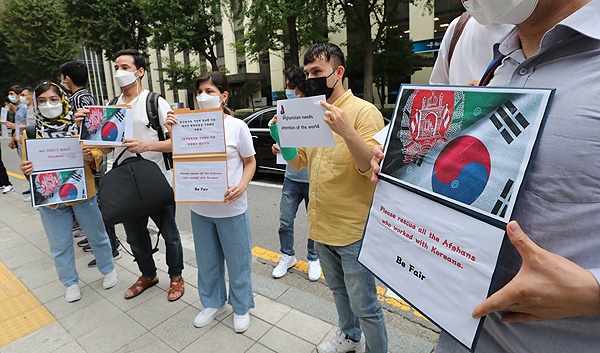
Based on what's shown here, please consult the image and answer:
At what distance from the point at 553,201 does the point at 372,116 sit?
1.12m

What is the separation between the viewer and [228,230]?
98.3 inches

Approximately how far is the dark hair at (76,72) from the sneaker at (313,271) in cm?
324

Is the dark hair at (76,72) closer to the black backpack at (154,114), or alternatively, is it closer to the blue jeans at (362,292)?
the black backpack at (154,114)

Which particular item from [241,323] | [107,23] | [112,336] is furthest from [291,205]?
[107,23]

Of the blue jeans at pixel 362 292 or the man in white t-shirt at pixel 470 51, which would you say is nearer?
the man in white t-shirt at pixel 470 51

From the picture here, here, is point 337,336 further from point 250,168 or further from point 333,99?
point 333,99

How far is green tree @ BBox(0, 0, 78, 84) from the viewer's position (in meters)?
21.2

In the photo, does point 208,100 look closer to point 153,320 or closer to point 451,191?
point 153,320

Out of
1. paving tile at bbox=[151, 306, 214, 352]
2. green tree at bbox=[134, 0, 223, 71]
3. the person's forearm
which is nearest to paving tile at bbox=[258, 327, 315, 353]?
paving tile at bbox=[151, 306, 214, 352]

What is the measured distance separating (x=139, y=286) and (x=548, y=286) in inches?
130

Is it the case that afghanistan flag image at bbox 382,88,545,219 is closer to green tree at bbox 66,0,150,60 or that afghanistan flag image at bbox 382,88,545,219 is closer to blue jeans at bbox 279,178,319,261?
blue jeans at bbox 279,178,319,261

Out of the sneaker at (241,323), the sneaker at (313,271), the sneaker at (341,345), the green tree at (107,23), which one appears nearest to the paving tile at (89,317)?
the sneaker at (241,323)

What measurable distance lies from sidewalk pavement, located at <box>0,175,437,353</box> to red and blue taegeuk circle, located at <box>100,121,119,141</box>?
1502 millimetres

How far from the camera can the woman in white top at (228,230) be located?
8.14ft
